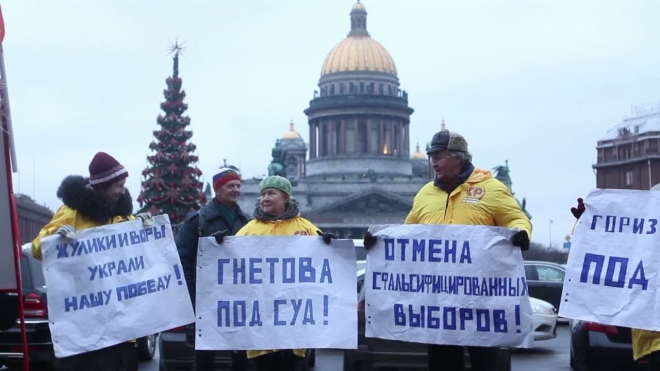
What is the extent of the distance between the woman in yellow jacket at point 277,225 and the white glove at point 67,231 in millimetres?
1176

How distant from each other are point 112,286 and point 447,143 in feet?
7.35

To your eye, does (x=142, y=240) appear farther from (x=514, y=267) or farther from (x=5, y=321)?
(x=514, y=267)

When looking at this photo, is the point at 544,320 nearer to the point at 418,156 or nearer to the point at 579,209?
the point at 579,209

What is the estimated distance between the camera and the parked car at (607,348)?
8867mm

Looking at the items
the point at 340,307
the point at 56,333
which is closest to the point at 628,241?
the point at 340,307

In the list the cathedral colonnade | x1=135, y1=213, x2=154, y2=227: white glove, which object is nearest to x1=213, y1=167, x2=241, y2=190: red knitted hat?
x1=135, y1=213, x2=154, y2=227: white glove

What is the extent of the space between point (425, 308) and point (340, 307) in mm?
545

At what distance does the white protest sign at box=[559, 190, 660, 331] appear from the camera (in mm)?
7398

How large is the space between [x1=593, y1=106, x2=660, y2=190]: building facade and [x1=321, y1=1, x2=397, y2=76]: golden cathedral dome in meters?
23.4

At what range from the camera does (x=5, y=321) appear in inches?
336

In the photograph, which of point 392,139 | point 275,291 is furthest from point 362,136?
point 275,291

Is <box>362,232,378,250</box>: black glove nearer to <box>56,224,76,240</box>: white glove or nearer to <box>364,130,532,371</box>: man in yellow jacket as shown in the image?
<box>364,130,532,371</box>: man in yellow jacket

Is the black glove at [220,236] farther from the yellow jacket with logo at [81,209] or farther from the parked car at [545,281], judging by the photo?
the parked car at [545,281]

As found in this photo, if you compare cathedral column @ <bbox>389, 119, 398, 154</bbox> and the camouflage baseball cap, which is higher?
cathedral column @ <bbox>389, 119, 398, 154</bbox>
